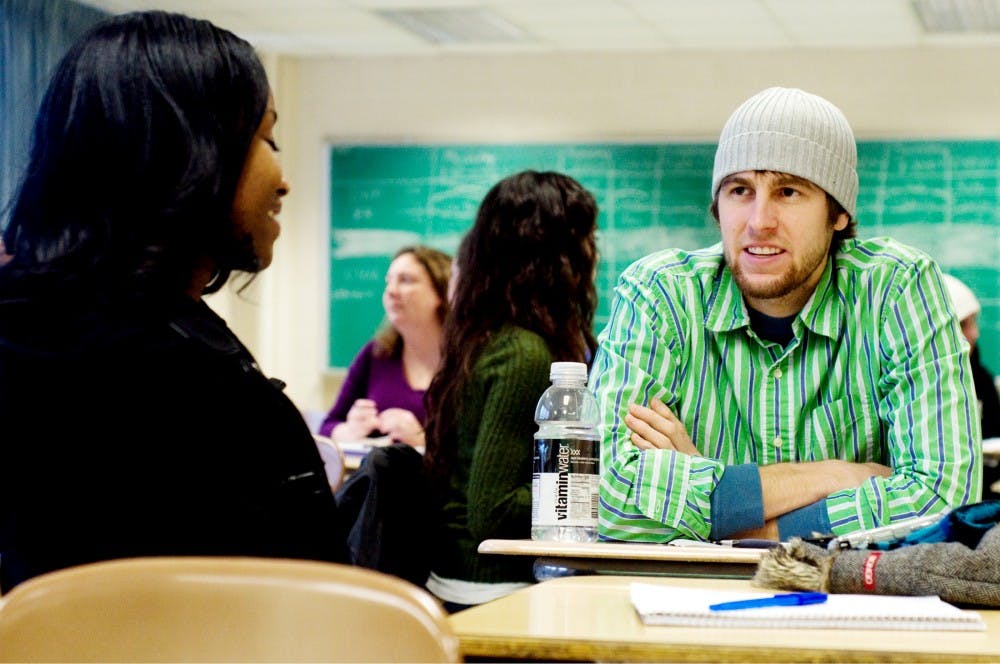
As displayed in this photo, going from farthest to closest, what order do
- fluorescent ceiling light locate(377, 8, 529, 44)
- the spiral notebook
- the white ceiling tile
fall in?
→ fluorescent ceiling light locate(377, 8, 529, 44), the white ceiling tile, the spiral notebook

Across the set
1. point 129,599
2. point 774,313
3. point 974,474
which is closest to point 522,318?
point 774,313

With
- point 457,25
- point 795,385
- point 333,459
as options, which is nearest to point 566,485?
point 795,385

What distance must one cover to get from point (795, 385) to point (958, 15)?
4.46m

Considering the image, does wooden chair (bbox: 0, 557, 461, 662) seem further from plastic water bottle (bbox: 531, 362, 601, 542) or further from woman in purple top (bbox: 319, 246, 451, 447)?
woman in purple top (bbox: 319, 246, 451, 447)

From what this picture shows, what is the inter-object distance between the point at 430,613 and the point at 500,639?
390mm

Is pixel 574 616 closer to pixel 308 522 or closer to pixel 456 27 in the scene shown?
pixel 308 522

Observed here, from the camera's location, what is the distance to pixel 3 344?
1.29 m

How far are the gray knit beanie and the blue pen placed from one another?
1150 millimetres

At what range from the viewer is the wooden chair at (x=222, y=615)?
87cm

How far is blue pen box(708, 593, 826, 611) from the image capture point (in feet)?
4.44

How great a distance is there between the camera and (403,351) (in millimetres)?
5129

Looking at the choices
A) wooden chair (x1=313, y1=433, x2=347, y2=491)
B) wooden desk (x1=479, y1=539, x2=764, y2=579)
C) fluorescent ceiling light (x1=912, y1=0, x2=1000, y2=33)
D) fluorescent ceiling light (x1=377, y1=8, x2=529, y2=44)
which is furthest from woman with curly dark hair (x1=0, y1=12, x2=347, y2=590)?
fluorescent ceiling light (x1=912, y1=0, x2=1000, y2=33)

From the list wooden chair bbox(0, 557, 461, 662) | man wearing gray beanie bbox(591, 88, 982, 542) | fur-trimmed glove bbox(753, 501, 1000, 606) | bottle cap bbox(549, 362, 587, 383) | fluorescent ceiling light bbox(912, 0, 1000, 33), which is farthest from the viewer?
fluorescent ceiling light bbox(912, 0, 1000, 33)

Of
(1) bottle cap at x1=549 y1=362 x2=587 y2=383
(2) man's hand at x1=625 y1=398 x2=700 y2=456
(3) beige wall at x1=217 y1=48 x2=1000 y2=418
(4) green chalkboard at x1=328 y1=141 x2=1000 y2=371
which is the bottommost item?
(2) man's hand at x1=625 y1=398 x2=700 y2=456
